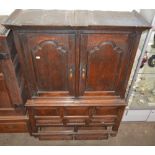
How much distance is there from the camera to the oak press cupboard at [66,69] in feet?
3.93

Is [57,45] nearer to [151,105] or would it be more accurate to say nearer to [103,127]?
[103,127]

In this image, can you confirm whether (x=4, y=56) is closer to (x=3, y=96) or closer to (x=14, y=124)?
(x=3, y=96)

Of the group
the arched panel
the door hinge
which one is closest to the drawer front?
the arched panel

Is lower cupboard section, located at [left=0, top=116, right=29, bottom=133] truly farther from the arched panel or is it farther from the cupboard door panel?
the arched panel

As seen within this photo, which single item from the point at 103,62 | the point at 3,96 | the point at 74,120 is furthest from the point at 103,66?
the point at 3,96

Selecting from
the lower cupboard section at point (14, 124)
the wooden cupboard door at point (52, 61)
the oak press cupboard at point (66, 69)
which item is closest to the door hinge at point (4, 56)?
the oak press cupboard at point (66, 69)

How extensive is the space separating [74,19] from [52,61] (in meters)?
0.36
